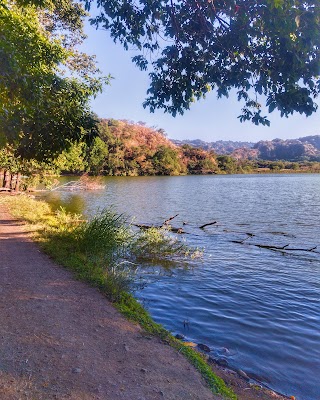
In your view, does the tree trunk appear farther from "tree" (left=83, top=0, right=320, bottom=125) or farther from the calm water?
"tree" (left=83, top=0, right=320, bottom=125)

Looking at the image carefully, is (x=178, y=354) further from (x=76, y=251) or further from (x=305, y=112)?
(x=76, y=251)

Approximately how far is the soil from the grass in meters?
0.23

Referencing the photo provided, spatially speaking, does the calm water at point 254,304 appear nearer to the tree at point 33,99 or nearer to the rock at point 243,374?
the rock at point 243,374

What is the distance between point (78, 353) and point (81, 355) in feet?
0.20

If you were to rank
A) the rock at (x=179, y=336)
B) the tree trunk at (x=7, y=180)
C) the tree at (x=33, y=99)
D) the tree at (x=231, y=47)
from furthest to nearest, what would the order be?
the tree trunk at (x=7, y=180) → the rock at (x=179, y=336) → the tree at (x=33, y=99) → the tree at (x=231, y=47)

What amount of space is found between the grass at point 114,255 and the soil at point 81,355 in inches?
8.9

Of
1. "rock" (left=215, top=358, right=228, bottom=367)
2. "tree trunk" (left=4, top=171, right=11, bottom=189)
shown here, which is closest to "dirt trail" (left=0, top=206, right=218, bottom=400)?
"rock" (left=215, top=358, right=228, bottom=367)

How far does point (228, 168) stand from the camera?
109062mm

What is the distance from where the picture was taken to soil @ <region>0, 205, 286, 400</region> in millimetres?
3986

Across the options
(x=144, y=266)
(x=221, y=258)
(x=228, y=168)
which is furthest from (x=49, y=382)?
(x=228, y=168)

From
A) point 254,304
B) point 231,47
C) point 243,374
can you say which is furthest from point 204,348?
point 231,47

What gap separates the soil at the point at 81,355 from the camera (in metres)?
3.99

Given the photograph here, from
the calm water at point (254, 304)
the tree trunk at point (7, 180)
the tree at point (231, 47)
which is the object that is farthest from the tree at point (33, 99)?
the tree trunk at point (7, 180)

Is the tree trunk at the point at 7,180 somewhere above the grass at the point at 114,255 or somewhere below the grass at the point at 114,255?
above
